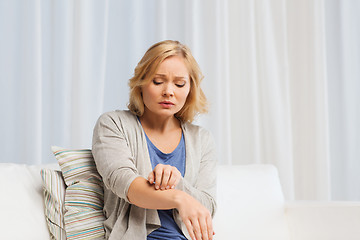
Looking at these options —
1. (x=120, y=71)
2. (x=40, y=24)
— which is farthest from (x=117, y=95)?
(x=40, y=24)

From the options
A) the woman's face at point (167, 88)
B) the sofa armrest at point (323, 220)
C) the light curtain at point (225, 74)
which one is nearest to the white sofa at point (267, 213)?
the sofa armrest at point (323, 220)

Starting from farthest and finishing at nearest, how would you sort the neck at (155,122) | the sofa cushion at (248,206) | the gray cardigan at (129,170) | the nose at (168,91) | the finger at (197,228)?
1. the sofa cushion at (248,206)
2. the neck at (155,122)
3. the nose at (168,91)
4. the gray cardigan at (129,170)
5. the finger at (197,228)

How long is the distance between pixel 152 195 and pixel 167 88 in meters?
0.36

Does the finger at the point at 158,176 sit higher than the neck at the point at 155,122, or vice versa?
the neck at the point at 155,122

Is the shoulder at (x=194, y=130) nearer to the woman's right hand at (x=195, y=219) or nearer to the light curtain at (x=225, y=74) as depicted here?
the woman's right hand at (x=195, y=219)

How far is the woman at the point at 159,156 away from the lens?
1.32 metres

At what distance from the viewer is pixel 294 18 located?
3.06 m

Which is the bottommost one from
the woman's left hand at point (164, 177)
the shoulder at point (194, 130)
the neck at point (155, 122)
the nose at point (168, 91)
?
the woman's left hand at point (164, 177)

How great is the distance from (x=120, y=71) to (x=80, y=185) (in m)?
1.12

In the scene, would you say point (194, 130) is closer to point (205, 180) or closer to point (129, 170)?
point (205, 180)

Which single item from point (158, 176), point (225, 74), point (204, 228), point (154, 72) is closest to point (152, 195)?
point (158, 176)

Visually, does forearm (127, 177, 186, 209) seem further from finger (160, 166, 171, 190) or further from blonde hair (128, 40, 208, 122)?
blonde hair (128, 40, 208, 122)

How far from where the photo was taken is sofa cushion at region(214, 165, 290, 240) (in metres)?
1.89

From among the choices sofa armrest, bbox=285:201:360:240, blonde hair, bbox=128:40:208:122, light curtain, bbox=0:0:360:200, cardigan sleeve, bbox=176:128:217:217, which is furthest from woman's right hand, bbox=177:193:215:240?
light curtain, bbox=0:0:360:200
